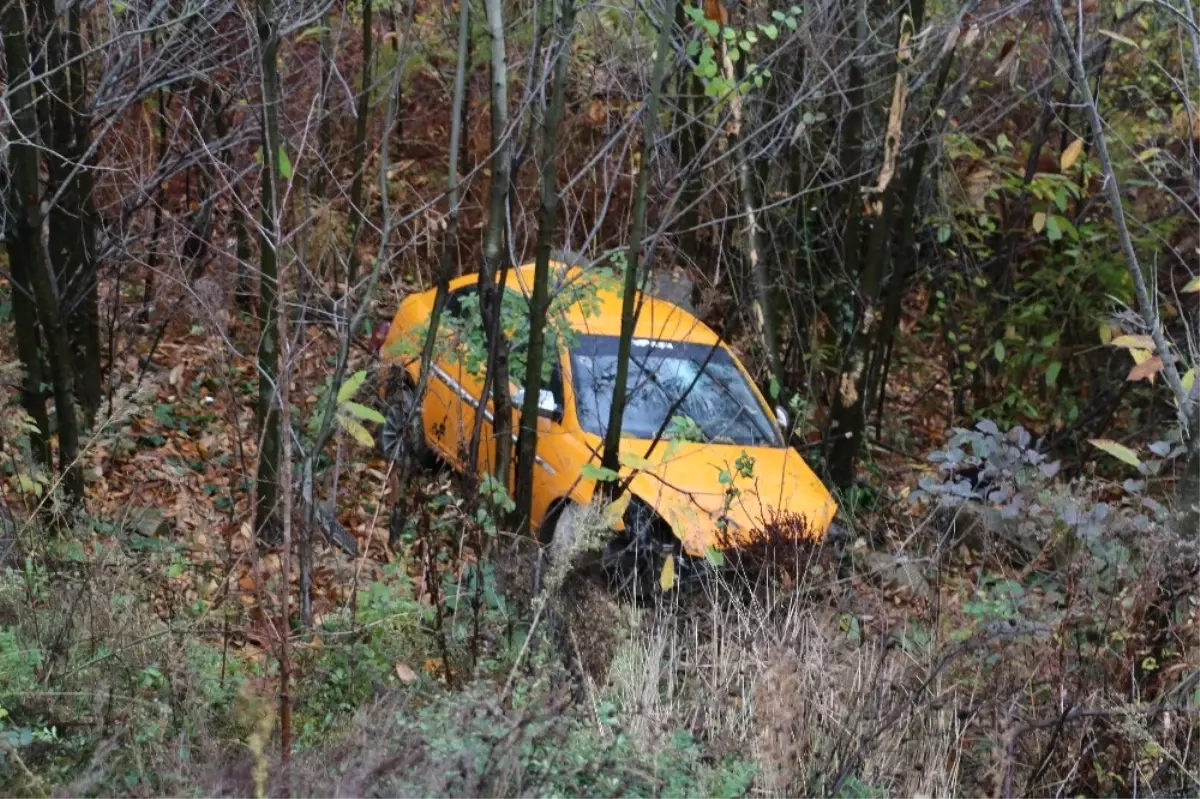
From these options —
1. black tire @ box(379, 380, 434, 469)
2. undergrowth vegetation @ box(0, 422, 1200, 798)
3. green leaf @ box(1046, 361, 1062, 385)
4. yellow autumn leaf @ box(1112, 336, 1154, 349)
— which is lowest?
undergrowth vegetation @ box(0, 422, 1200, 798)

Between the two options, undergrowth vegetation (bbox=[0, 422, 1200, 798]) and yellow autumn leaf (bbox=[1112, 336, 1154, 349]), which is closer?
undergrowth vegetation (bbox=[0, 422, 1200, 798])

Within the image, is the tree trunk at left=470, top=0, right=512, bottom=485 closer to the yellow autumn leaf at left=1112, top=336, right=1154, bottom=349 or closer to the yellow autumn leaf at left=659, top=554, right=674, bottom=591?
the yellow autumn leaf at left=659, top=554, right=674, bottom=591

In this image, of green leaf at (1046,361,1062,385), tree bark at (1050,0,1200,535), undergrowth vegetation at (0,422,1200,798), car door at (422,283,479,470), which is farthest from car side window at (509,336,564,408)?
green leaf at (1046,361,1062,385)

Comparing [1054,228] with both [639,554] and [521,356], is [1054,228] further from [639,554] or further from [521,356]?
[521,356]

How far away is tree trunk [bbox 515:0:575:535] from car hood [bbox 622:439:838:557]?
594 mm

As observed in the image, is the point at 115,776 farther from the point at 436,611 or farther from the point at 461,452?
the point at 461,452

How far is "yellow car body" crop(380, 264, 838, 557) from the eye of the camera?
6.33 m

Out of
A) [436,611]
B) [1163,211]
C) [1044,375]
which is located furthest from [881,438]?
[436,611]

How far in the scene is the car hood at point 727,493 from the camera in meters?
6.43

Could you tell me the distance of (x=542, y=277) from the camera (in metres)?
5.80

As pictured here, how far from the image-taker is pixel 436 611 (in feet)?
17.1

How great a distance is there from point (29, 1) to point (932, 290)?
929 cm

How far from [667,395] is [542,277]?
2177 millimetres

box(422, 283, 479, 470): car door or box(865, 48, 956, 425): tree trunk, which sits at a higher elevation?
box(865, 48, 956, 425): tree trunk
